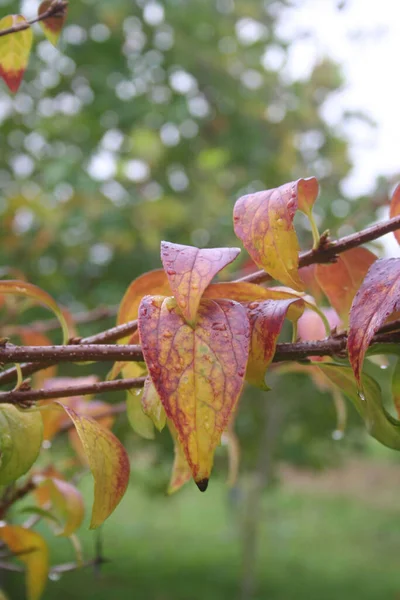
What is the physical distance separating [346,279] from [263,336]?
11 cm

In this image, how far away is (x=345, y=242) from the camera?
1.03ft

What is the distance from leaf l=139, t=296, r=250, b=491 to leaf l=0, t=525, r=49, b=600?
258 millimetres

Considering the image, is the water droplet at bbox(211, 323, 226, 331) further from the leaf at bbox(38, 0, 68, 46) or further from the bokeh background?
the bokeh background

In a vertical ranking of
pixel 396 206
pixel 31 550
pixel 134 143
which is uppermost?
pixel 134 143

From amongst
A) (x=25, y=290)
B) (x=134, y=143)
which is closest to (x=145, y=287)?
(x=25, y=290)

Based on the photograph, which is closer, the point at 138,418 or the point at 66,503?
the point at 138,418

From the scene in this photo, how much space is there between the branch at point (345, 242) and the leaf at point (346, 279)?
0.03m

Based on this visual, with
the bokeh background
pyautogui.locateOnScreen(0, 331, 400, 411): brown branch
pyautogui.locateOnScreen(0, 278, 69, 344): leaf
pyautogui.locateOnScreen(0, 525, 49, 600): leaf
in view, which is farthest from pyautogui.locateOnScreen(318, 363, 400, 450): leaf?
the bokeh background

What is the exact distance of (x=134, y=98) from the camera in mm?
2777

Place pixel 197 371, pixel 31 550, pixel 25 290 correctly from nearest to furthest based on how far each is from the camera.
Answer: pixel 197 371
pixel 25 290
pixel 31 550

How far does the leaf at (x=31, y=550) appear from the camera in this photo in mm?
452

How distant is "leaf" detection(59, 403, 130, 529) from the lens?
0.28 m

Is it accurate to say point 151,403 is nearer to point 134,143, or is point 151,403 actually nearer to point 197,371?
point 197,371

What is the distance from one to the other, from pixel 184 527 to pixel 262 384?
789 cm
